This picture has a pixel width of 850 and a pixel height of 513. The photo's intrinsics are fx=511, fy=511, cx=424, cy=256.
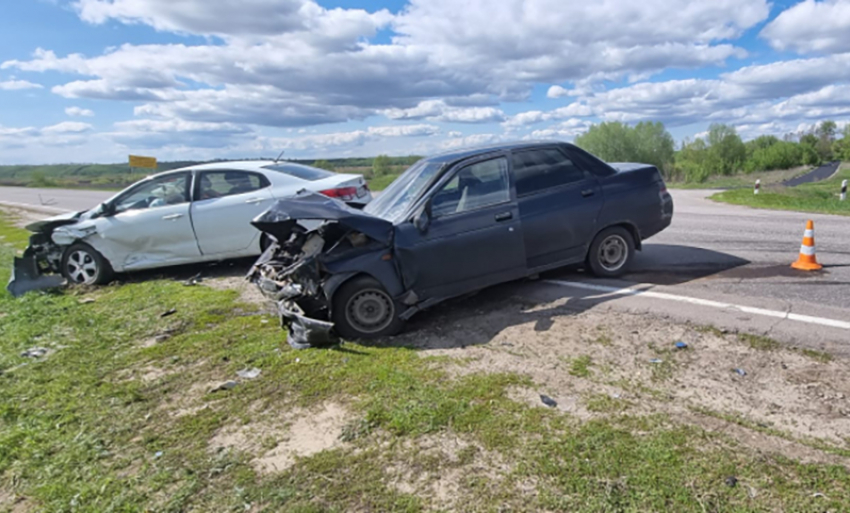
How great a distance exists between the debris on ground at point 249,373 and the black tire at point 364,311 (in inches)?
33.3

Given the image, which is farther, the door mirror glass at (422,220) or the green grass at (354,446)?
the door mirror glass at (422,220)

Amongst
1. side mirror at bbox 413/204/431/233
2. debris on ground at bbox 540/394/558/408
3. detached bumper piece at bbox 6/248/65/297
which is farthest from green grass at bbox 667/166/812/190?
detached bumper piece at bbox 6/248/65/297

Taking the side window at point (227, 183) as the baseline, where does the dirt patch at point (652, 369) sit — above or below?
below

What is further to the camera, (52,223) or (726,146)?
(726,146)

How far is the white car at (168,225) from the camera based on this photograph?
8172mm

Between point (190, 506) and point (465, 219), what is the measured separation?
139 inches

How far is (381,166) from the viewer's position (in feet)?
149

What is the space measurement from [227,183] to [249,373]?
4.74 m

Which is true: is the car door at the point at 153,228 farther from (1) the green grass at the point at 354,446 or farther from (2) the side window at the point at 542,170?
(2) the side window at the point at 542,170

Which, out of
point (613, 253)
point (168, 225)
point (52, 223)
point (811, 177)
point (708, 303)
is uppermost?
point (52, 223)

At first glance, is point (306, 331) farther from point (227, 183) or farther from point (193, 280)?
point (227, 183)

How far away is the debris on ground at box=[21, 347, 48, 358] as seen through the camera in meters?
5.34

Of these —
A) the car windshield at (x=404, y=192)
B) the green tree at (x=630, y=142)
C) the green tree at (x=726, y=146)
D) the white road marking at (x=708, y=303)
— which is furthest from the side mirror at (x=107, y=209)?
the green tree at (x=726, y=146)

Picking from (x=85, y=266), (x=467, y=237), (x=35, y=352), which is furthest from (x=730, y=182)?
(x=35, y=352)
